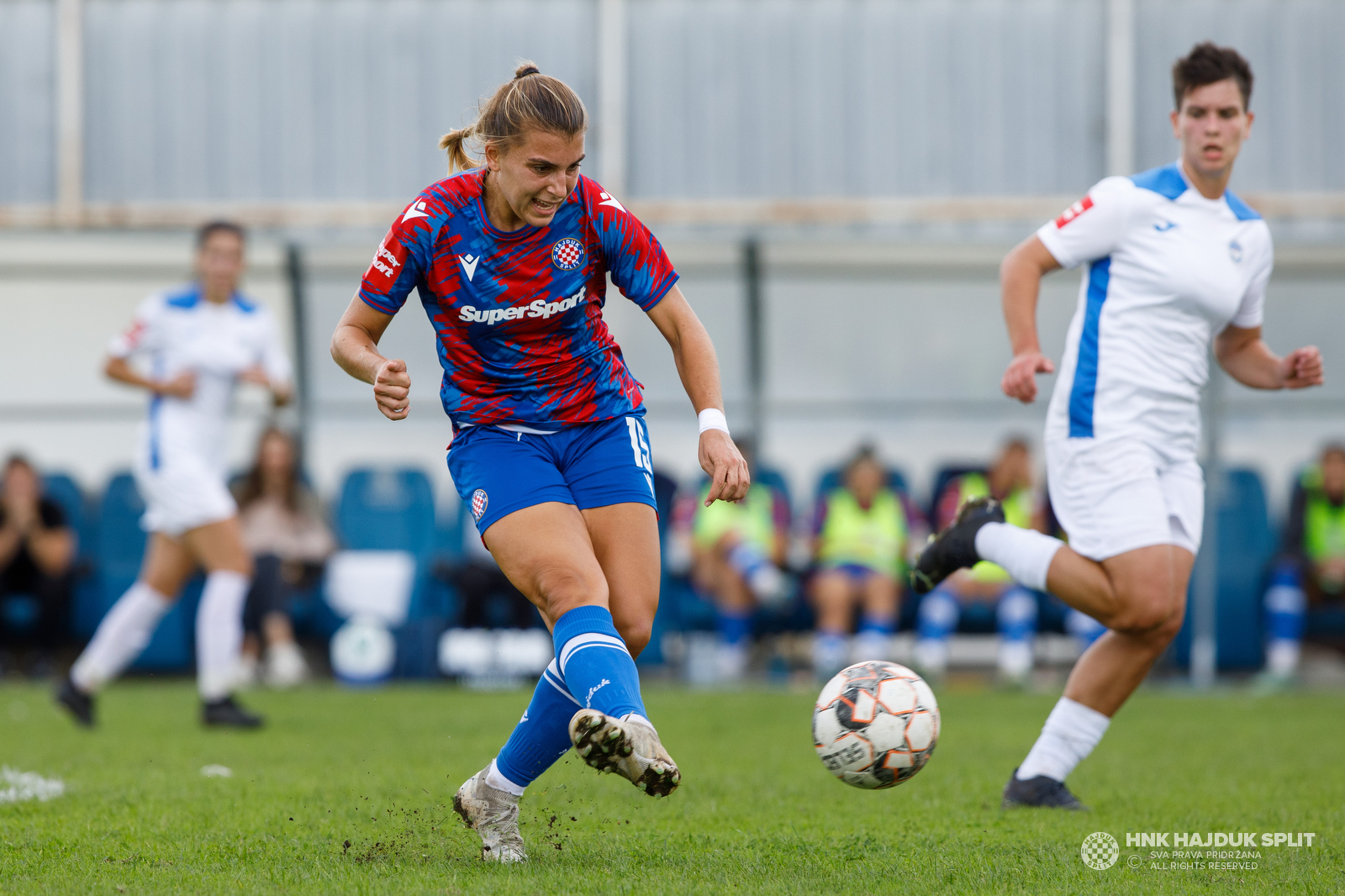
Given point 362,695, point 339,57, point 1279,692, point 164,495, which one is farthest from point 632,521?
point 339,57

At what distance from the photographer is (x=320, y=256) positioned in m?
11.9

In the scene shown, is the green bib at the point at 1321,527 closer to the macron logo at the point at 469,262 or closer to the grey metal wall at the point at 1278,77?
the grey metal wall at the point at 1278,77

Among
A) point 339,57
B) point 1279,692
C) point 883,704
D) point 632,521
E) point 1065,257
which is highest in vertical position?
point 339,57

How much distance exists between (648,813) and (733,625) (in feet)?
20.2

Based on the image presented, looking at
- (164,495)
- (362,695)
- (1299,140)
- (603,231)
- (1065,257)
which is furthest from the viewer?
(1299,140)

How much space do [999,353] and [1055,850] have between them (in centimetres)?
897

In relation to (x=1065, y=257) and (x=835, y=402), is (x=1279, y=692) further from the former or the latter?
(x=1065, y=257)

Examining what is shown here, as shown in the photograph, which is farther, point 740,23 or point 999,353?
point 999,353

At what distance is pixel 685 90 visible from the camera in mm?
11289

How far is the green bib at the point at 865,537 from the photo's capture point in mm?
Answer: 10539

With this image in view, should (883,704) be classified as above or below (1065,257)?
below

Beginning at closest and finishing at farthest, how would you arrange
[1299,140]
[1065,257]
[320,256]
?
[1065,257], [1299,140], [320,256]

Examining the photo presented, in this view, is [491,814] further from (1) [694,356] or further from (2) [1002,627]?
(2) [1002,627]

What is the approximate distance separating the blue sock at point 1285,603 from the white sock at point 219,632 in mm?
7145
